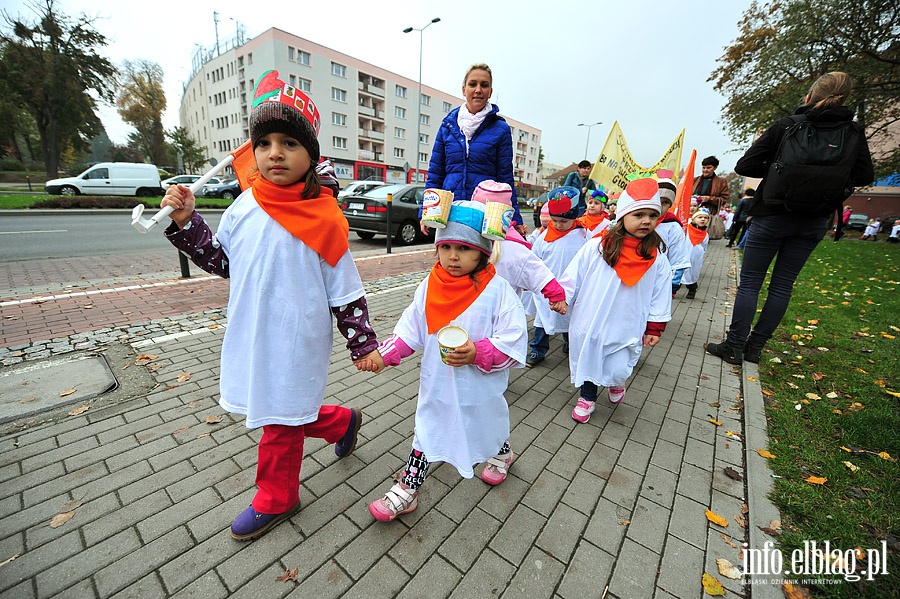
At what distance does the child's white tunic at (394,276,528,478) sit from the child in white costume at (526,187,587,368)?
1.99 metres

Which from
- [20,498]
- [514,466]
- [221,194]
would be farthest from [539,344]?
[221,194]

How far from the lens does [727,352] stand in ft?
14.4

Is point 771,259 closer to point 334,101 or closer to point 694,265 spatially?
point 694,265

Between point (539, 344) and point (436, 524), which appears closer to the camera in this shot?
point (436, 524)

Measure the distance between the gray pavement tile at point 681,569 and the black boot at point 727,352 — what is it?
3.00 m

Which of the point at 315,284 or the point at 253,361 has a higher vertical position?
the point at 315,284

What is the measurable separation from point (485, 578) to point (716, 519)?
1366mm

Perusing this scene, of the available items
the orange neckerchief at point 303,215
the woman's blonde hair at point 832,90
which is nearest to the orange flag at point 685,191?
the woman's blonde hair at point 832,90

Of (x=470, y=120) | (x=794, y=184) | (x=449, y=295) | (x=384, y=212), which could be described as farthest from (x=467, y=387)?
(x=384, y=212)

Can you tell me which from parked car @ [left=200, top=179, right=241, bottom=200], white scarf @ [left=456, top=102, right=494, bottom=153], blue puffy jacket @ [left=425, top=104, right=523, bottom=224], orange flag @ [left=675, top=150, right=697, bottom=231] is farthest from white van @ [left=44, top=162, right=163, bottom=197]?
orange flag @ [left=675, top=150, right=697, bottom=231]

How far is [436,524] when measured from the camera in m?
2.10

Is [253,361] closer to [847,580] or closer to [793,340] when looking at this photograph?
[847,580]

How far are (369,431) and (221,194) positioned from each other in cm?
2747

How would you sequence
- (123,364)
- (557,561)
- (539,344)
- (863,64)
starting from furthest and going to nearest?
(863,64) → (539,344) → (123,364) → (557,561)
